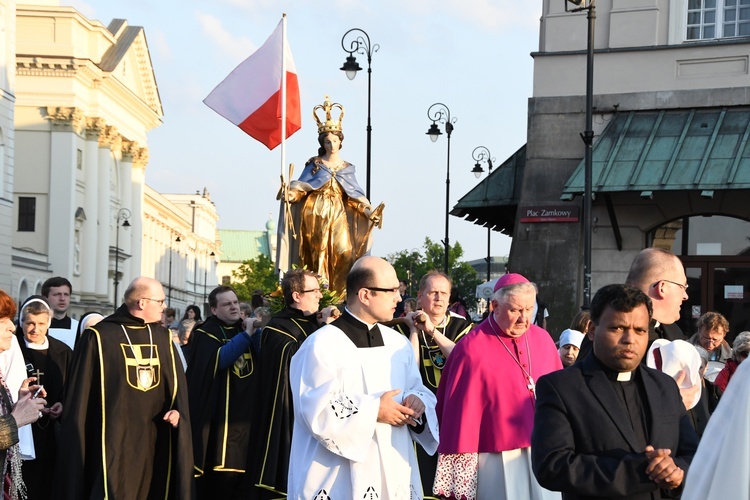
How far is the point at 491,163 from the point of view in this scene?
37656mm

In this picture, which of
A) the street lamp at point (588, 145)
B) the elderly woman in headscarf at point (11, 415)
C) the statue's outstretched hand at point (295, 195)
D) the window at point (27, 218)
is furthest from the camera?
the window at point (27, 218)

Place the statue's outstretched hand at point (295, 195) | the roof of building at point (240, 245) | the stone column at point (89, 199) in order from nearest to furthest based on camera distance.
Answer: the statue's outstretched hand at point (295, 195), the stone column at point (89, 199), the roof of building at point (240, 245)

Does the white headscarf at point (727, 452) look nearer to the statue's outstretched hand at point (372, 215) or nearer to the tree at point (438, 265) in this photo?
the statue's outstretched hand at point (372, 215)

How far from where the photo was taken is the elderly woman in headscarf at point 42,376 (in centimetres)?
1054

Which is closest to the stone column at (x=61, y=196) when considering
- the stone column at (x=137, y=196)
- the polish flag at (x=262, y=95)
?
the stone column at (x=137, y=196)

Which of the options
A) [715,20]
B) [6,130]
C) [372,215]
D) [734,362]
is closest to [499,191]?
[715,20]

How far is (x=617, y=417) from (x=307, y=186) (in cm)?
882

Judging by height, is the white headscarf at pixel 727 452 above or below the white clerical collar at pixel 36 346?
above

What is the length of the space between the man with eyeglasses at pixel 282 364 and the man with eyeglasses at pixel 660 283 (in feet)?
13.4

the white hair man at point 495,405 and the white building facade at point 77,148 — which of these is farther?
the white building facade at point 77,148

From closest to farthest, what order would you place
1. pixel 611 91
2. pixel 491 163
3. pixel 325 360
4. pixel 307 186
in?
pixel 325 360 → pixel 307 186 → pixel 611 91 → pixel 491 163

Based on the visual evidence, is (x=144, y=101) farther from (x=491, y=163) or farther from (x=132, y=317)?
(x=132, y=317)

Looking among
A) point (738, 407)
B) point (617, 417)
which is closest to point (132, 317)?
point (617, 417)

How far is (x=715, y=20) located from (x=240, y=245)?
168849mm
